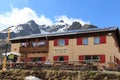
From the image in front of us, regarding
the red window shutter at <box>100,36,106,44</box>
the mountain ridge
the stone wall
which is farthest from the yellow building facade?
the mountain ridge

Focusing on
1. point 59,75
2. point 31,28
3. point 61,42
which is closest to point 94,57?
point 61,42

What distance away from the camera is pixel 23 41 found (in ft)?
134

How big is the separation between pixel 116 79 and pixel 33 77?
28.6 ft

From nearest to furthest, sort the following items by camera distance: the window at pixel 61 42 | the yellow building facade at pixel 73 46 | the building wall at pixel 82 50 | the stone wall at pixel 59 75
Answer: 1. the stone wall at pixel 59 75
2. the building wall at pixel 82 50
3. the yellow building facade at pixel 73 46
4. the window at pixel 61 42

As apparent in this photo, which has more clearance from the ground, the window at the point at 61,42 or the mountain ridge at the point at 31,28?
the mountain ridge at the point at 31,28

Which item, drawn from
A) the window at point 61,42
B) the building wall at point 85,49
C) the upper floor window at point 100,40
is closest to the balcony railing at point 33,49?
the building wall at point 85,49

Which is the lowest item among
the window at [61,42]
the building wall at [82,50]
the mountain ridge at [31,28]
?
the building wall at [82,50]

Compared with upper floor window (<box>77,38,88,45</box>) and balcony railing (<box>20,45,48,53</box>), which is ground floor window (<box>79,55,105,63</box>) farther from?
balcony railing (<box>20,45,48,53</box>)

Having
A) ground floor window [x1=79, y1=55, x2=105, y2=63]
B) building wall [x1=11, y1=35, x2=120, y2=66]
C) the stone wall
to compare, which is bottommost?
the stone wall

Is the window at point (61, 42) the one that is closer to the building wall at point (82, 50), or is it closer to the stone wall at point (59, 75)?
the building wall at point (82, 50)

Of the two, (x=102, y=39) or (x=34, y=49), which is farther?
(x=34, y=49)

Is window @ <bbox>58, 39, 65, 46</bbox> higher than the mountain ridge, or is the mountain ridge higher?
the mountain ridge

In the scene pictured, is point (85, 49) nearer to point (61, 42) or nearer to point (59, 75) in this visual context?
point (61, 42)

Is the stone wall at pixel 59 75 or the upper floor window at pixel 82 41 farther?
the upper floor window at pixel 82 41
